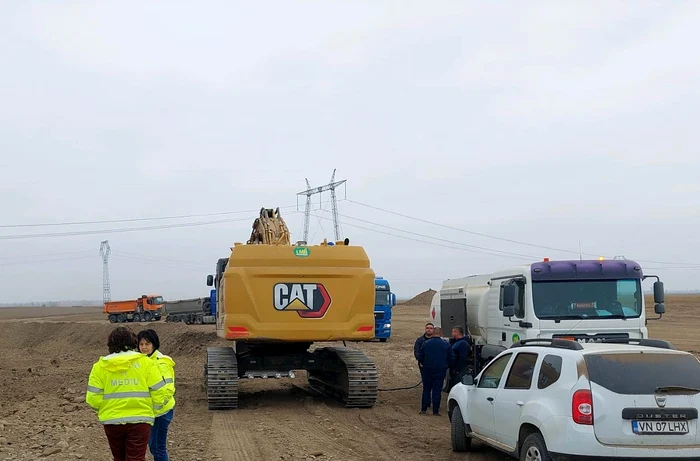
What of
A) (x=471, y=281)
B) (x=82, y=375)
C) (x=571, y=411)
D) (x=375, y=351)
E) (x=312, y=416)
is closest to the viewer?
(x=571, y=411)

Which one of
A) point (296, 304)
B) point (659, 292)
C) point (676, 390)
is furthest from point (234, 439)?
point (659, 292)

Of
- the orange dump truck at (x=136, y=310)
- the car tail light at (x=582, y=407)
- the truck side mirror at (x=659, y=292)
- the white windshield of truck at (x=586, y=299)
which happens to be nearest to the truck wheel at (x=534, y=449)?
the car tail light at (x=582, y=407)

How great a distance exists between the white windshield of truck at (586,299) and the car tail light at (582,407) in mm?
5518

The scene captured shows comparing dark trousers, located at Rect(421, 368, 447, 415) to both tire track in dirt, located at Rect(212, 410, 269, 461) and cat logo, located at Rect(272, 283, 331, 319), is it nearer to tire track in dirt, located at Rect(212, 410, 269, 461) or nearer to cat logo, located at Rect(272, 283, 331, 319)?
cat logo, located at Rect(272, 283, 331, 319)

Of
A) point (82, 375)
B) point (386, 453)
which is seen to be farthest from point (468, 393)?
point (82, 375)

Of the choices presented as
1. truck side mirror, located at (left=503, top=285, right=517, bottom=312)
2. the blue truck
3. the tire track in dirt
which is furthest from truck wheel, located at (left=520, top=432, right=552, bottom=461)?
the blue truck

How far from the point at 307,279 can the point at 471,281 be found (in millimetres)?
4417

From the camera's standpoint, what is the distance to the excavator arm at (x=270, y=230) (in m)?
16.6

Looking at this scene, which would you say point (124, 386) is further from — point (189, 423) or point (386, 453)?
point (189, 423)

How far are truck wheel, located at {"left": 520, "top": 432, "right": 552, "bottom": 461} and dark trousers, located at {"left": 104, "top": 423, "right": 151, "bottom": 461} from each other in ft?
12.6

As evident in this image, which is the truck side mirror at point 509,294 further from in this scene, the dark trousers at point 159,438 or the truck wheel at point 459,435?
the dark trousers at point 159,438

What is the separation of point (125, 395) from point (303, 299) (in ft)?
25.6

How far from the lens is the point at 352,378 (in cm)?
1466

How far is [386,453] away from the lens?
34.6ft
